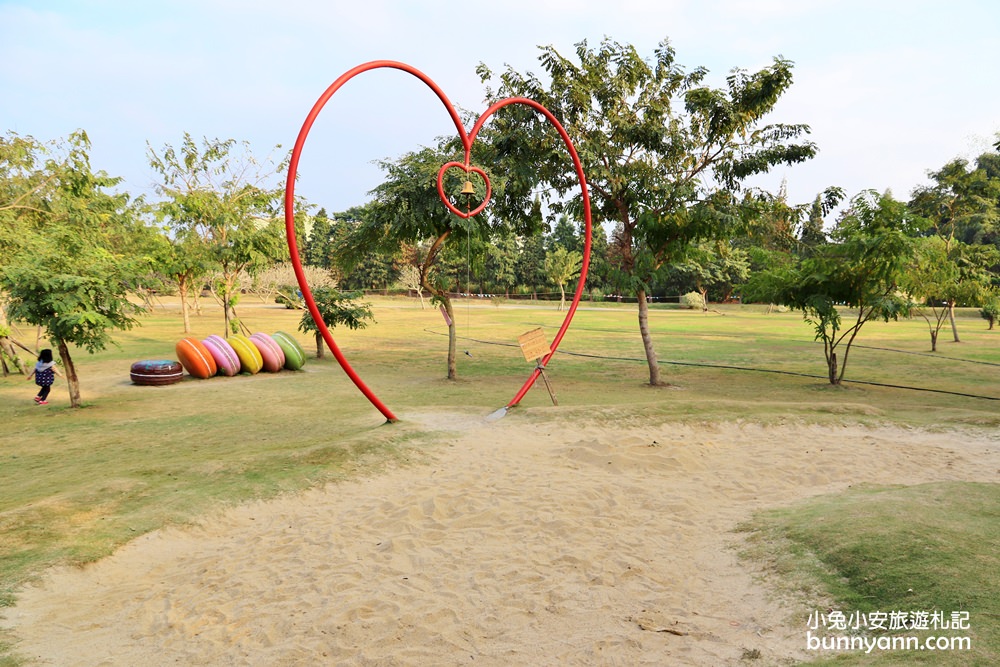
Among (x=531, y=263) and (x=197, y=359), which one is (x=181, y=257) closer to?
(x=197, y=359)

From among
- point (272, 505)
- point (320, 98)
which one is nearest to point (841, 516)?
point (272, 505)

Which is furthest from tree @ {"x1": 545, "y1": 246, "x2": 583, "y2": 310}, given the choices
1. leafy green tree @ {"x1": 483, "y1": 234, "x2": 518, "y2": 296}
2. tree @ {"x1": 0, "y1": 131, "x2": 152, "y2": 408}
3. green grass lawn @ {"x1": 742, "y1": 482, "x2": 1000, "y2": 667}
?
green grass lawn @ {"x1": 742, "y1": 482, "x2": 1000, "y2": 667}

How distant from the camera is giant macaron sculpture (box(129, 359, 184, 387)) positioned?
48.4 feet

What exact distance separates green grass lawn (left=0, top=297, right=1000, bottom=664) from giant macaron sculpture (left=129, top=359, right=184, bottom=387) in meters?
0.41

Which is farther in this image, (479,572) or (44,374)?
(44,374)

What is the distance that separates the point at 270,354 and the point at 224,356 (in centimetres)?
113

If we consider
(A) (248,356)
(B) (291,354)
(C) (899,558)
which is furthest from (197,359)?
(C) (899,558)

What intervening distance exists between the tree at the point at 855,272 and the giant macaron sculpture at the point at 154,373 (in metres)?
13.9

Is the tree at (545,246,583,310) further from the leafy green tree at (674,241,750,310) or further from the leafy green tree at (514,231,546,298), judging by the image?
the leafy green tree at (514,231,546,298)

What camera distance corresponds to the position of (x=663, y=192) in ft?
45.9

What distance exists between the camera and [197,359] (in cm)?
1569

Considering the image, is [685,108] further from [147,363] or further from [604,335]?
[604,335]

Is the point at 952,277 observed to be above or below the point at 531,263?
below

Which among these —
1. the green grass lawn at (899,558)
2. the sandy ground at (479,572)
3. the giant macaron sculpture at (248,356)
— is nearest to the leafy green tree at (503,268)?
the giant macaron sculpture at (248,356)
